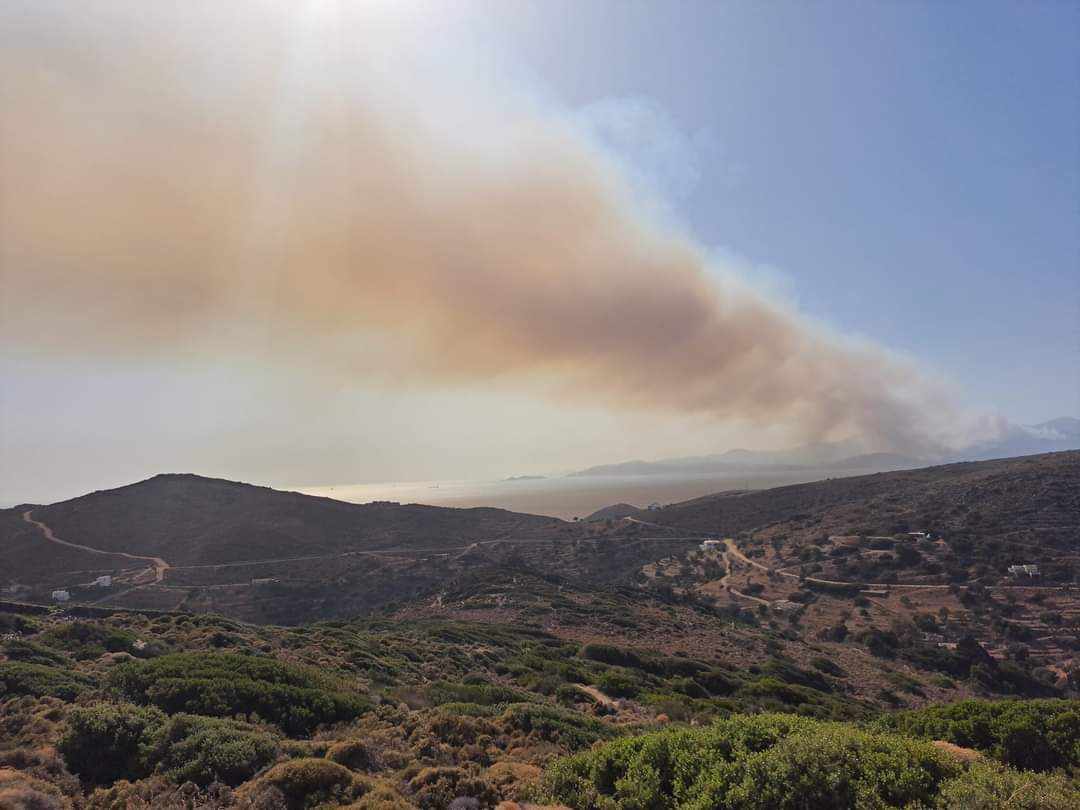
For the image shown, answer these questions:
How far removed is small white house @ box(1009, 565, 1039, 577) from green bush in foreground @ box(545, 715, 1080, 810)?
164 feet

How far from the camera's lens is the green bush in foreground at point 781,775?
6.16 metres

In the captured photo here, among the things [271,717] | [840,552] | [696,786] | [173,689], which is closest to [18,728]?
[173,689]

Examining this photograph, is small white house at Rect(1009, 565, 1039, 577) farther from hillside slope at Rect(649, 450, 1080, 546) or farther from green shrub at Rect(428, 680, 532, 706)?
green shrub at Rect(428, 680, 532, 706)

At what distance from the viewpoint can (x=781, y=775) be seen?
680 centimetres

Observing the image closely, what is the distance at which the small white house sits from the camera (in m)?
42.6

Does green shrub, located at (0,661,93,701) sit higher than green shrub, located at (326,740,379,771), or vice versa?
green shrub, located at (0,661,93,701)

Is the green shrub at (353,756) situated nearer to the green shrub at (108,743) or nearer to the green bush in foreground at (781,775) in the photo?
the green shrub at (108,743)

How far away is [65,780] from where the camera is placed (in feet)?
28.4

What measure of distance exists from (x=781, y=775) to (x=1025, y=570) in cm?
5361

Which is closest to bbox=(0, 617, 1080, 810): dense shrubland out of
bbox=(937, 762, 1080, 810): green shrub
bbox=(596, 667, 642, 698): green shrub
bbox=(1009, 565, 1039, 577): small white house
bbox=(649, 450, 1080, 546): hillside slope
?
bbox=(937, 762, 1080, 810): green shrub

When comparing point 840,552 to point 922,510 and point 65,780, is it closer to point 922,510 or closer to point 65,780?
point 922,510

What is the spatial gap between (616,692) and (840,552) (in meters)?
47.9

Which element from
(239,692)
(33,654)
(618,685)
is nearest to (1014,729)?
(618,685)

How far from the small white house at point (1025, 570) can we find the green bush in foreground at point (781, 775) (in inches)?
1971
